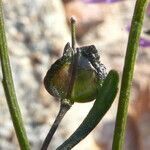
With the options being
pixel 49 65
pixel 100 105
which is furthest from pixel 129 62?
pixel 49 65

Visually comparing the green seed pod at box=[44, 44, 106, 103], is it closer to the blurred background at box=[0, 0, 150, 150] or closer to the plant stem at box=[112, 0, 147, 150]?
the plant stem at box=[112, 0, 147, 150]

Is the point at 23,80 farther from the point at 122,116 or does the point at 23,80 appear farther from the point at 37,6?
the point at 122,116

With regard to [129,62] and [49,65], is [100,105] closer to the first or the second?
[129,62]

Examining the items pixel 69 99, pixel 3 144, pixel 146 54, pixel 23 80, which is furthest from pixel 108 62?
pixel 69 99

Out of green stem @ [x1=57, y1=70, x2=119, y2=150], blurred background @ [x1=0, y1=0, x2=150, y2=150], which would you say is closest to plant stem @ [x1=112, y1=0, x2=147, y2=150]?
green stem @ [x1=57, y1=70, x2=119, y2=150]

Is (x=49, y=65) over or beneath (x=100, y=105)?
over
